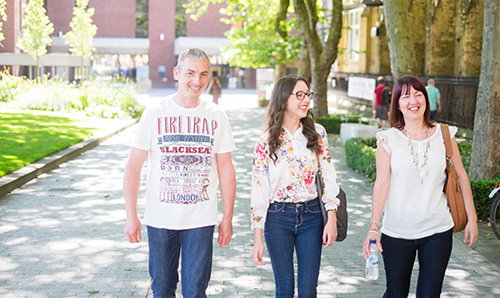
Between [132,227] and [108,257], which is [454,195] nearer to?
[132,227]

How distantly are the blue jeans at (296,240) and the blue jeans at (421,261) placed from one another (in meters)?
0.44

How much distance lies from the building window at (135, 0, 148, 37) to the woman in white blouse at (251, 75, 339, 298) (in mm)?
79038

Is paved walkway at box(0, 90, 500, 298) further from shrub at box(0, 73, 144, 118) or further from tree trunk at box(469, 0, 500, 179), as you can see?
shrub at box(0, 73, 144, 118)

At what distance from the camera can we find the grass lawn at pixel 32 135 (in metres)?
14.5

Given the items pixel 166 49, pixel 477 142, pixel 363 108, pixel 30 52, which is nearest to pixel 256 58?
pixel 363 108

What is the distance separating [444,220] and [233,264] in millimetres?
3263

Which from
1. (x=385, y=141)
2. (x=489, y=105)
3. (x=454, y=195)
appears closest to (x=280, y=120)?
(x=385, y=141)

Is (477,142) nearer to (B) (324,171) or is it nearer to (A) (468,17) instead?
(B) (324,171)

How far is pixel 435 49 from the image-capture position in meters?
31.1

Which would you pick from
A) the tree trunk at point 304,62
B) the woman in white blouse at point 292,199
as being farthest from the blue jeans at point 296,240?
the tree trunk at point 304,62

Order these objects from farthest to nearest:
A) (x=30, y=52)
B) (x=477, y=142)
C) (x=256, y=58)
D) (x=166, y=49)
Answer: (x=166, y=49), (x=30, y=52), (x=256, y=58), (x=477, y=142)

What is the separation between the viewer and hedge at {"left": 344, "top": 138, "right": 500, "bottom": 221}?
9.51m

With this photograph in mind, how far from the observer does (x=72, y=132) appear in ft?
68.0

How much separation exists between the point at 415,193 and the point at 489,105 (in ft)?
20.6
